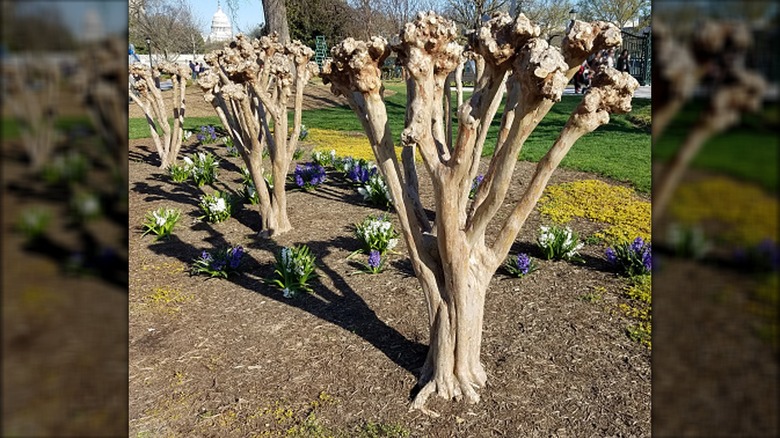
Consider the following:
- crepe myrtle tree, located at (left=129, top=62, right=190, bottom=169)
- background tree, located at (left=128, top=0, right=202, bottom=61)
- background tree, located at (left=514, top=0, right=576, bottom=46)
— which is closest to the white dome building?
background tree, located at (left=128, top=0, right=202, bottom=61)

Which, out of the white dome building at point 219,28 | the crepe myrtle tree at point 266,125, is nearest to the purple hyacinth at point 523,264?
the crepe myrtle tree at point 266,125

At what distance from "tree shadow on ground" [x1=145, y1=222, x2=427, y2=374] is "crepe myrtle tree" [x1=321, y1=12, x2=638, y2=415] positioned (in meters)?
0.48

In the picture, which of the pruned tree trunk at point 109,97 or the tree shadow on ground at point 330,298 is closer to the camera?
the pruned tree trunk at point 109,97

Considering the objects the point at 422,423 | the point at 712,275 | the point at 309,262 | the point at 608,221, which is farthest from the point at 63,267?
the point at 608,221

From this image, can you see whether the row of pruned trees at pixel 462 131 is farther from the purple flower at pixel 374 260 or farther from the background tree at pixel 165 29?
the background tree at pixel 165 29

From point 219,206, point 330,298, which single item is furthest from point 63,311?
point 219,206

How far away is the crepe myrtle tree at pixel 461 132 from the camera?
6.94 ft

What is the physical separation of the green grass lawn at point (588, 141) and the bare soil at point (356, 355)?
395 cm

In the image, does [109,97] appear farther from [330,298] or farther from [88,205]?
[330,298]

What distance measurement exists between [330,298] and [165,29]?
31.1 m

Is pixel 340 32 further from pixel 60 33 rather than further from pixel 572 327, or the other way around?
pixel 60 33

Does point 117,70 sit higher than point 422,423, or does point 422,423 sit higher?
point 117,70

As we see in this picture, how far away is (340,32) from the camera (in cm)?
3419

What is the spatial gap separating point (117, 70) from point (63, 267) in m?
0.16
